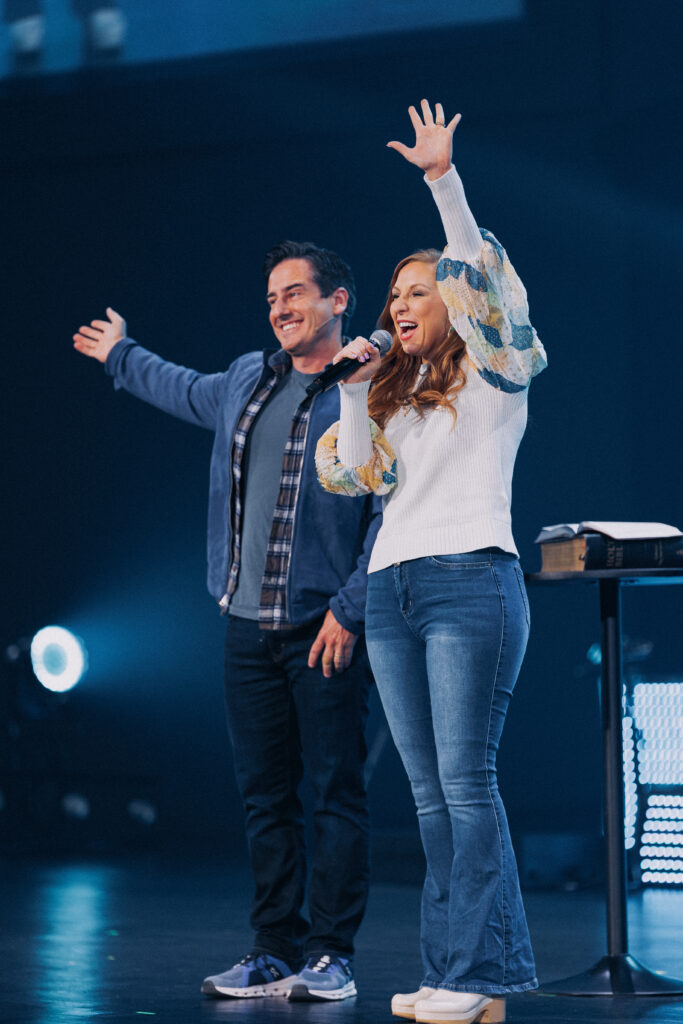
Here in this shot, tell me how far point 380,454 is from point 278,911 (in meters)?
0.90

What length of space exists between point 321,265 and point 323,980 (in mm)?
1346

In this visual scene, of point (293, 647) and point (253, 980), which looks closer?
point (253, 980)

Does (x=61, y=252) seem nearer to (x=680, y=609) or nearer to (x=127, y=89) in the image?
(x=127, y=89)

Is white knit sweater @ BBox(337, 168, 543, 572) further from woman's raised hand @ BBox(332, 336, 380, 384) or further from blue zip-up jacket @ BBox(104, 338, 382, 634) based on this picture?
blue zip-up jacket @ BBox(104, 338, 382, 634)

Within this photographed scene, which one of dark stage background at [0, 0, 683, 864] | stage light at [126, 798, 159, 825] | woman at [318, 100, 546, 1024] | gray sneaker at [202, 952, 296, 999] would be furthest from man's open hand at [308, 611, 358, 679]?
stage light at [126, 798, 159, 825]

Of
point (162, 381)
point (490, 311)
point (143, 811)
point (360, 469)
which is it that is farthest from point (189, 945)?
point (143, 811)

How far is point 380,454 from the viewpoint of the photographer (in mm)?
2146

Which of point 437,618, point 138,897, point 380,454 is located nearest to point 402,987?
point 437,618

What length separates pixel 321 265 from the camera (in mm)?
2705

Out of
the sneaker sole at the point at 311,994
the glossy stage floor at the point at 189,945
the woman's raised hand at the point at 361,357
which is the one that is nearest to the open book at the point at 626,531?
the woman's raised hand at the point at 361,357

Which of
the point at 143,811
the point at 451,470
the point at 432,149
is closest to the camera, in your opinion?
the point at 432,149

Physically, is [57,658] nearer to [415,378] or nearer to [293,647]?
[293,647]

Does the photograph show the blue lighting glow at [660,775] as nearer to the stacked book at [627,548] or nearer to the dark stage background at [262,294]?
the dark stage background at [262,294]

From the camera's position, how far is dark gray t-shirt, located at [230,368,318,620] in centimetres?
256
